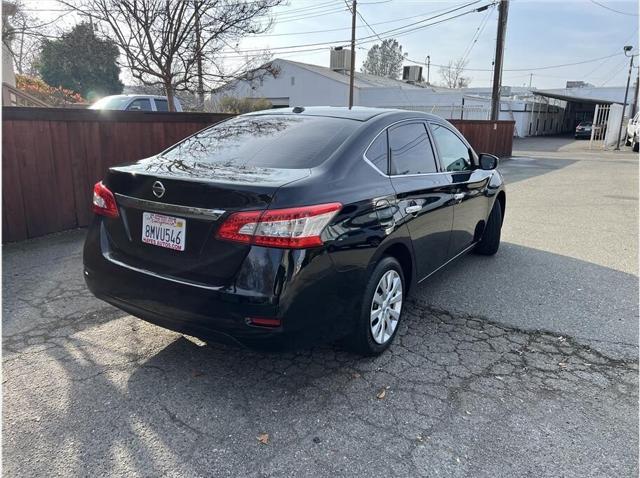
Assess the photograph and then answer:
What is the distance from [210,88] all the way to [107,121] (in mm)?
6700

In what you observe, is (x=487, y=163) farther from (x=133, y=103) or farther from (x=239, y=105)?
(x=239, y=105)

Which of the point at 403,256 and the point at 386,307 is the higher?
the point at 403,256

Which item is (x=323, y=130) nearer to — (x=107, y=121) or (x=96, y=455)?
(x=96, y=455)

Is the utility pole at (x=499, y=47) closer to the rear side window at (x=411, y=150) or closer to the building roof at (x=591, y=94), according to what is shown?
the rear side window at (x=411, y=150)

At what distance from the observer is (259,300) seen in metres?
2.44

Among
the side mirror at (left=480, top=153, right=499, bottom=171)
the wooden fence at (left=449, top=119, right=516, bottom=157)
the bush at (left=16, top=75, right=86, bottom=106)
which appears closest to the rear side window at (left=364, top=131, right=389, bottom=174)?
the side mirror at (left=480, top=153, right=499, bottom=171)

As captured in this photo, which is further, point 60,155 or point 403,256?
point 60,155

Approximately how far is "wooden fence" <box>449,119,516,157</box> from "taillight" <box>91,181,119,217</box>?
46.8 ft

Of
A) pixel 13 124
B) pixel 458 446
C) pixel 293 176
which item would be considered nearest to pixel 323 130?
pixel 293 176

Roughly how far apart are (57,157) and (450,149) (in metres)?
4.82

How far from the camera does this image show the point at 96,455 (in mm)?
2307

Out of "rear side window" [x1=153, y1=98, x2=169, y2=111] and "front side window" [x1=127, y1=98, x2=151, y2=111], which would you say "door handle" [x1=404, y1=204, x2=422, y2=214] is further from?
"rear side window" [x1=153, y1=98, x2=169, y2=111]

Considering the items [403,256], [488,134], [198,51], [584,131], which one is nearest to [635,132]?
[488,134]

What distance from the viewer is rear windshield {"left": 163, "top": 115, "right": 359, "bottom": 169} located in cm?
301
